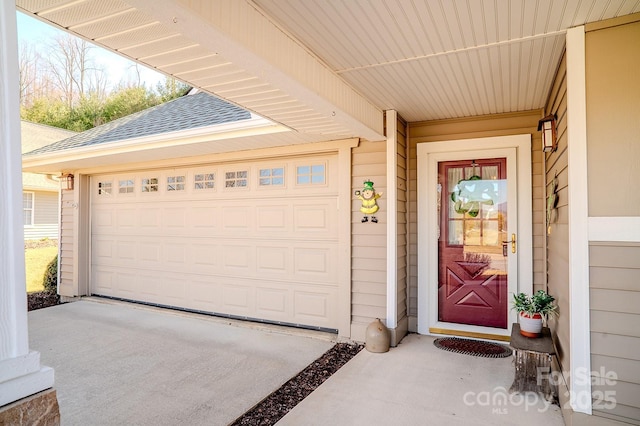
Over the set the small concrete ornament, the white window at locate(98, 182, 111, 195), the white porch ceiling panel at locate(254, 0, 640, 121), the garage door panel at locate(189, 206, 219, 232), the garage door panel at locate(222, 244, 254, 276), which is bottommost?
the small concrete ornament

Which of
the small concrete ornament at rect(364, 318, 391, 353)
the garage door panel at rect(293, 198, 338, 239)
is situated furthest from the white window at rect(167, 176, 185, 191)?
the small concrete ornament at rect(364, 318, 391, 353)

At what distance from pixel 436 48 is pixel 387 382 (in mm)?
2508

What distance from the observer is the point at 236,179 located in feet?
16.8

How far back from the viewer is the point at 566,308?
2471 mm

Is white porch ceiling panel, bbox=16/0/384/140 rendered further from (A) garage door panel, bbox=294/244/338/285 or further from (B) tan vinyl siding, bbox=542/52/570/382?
(A) garage door panel, bbox=294/244/338/285

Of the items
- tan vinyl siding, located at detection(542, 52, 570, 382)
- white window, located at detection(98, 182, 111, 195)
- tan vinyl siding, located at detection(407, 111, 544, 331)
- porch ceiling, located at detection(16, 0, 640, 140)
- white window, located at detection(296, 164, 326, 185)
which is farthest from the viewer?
white window, located at detection(98, 182, 111, 195)

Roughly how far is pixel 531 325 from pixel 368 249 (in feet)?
5.54

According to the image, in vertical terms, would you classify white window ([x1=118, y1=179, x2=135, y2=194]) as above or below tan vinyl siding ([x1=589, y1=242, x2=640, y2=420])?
above

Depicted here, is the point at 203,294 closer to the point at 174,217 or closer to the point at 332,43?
the point at 174,217

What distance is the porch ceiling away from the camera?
1.79 m

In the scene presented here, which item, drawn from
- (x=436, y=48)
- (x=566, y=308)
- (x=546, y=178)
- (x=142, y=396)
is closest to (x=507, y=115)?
(x=546, y=178)

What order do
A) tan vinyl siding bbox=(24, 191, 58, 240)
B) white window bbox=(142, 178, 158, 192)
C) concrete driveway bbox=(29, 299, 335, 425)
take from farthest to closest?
tan vinyl siding bbox=(24, 191, 58, 240) → white window bbox=(142, 178, 158, 192) → concrete driveway bbox=(29, 299, 335, 425)

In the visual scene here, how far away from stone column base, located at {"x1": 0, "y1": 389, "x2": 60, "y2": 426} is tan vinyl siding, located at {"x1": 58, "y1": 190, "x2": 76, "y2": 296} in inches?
254

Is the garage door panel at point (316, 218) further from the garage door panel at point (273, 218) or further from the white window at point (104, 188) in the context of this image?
the white window at point (104, 188)
